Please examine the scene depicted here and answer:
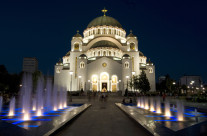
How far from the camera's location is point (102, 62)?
162 ft

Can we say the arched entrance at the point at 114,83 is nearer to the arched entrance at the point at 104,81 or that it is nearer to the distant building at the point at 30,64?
the arched entrance at the point at 104,81

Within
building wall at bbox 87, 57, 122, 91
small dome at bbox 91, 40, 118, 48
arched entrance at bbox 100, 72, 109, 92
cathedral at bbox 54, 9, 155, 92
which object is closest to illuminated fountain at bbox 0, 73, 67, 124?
cathedral at bbox 54, 9, 155, 92

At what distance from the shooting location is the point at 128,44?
57594 millimetres

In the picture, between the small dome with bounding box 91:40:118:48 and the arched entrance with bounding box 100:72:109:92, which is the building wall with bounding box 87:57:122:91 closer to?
the arched entrance with bounding box 100:72:109:92

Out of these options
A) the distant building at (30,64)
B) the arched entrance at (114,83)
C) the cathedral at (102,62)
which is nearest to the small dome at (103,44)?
the cathedral at (102,62)

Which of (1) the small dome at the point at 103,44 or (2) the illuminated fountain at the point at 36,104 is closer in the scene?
(2) the illuminated fountain at the point at 36,104

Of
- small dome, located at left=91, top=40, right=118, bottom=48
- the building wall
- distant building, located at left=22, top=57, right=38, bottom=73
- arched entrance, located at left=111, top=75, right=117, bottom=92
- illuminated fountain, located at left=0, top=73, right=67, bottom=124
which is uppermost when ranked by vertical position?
distant building, located at left=22, top=57, right=38, bottom=73

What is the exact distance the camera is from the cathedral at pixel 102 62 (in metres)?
49.3

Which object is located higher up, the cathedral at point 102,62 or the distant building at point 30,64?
the distant building at point 30,64

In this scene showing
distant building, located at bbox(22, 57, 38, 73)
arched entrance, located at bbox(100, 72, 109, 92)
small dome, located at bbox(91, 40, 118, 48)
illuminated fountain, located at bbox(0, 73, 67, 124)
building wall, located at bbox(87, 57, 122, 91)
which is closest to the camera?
illuminated fountain, located at bbox(0, 73, 67, 124)

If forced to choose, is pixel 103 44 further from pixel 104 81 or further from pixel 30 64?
pixel 30 64

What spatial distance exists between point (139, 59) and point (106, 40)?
13661 mm

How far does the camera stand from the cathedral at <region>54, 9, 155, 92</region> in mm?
49344

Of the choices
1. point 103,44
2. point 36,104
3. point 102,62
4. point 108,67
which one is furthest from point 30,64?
point 36,104
